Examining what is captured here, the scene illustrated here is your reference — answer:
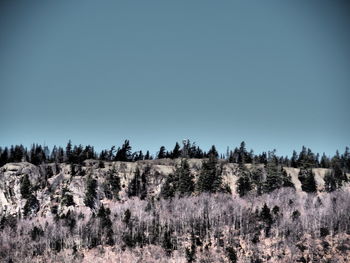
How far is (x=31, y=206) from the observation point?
439 feet

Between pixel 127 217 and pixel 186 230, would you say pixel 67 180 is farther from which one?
pixel 186 230

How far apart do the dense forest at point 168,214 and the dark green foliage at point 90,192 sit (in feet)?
1.27

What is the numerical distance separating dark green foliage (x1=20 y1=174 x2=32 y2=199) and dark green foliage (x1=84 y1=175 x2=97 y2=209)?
2271 cm

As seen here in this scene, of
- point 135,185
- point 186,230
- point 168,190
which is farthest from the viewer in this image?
point 135,185

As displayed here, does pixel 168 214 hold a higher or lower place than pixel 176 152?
lower

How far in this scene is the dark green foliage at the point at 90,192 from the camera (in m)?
134

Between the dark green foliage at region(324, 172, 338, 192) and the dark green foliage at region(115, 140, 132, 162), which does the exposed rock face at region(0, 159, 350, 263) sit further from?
the dark green foliage at region(115, 140, 132, 162)

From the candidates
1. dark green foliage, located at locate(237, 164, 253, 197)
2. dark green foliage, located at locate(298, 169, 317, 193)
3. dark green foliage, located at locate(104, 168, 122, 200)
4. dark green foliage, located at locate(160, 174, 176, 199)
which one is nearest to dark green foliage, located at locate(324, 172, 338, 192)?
dark green foliage, located at locate(298, 169, 317, 193)

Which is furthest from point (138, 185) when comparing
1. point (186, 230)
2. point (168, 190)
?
point (186, 230)

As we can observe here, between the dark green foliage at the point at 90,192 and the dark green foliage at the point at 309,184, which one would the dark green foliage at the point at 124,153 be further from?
the dark green foliage at the point at 309,184

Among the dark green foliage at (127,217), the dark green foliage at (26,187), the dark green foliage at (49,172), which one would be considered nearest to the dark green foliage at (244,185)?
the dark green foliage at (127,217)

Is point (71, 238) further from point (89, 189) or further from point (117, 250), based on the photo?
point (89, 189)

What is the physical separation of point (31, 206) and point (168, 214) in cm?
5778

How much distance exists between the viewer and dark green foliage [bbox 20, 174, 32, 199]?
137000mm
